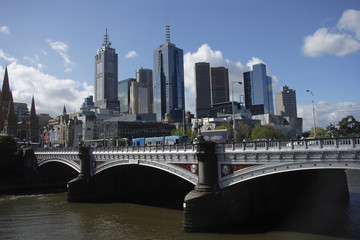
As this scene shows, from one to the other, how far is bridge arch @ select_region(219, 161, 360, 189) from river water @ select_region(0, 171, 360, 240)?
465cm

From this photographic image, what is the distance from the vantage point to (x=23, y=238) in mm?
27375

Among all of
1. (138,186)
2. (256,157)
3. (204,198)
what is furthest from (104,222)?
(256,157)

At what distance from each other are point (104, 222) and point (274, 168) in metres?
19.5

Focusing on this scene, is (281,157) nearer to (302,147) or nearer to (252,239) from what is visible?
(302,147)

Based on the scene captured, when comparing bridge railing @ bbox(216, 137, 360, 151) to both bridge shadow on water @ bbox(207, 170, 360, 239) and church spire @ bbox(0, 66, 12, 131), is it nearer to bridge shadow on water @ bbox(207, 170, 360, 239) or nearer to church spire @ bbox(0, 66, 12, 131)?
bridge shadow on water @ bbox(207, 170, 360, 239)

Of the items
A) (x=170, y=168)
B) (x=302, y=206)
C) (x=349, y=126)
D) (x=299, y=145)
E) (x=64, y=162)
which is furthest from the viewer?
(x=349, y=126)

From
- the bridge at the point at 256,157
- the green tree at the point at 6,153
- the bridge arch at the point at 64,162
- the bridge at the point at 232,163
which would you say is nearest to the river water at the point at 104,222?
the bridge at the point at 232,163

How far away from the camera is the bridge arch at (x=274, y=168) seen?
66.8 ft

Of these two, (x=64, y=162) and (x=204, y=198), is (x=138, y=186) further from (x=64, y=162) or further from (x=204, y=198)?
(x=204, y=198)

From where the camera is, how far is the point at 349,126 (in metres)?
75.3

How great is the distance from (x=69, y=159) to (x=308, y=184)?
40546 millimetres

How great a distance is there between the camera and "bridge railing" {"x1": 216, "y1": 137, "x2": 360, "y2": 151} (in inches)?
794

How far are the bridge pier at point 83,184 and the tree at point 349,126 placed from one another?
62504mm

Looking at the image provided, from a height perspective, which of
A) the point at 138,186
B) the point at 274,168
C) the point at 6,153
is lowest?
the point at 138,186
